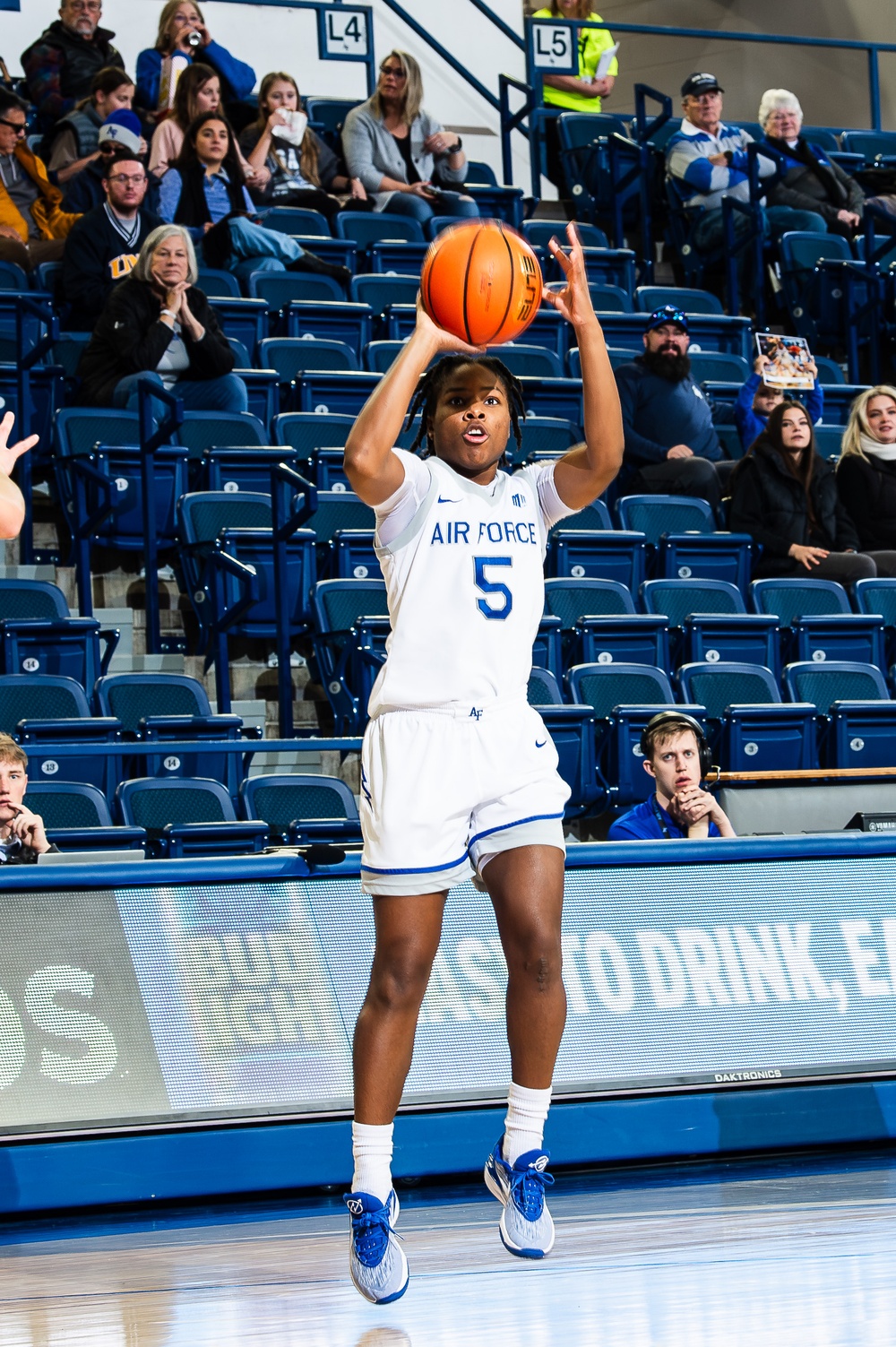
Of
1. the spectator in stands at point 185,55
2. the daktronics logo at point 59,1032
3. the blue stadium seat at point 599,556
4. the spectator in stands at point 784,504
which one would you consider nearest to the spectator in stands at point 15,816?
the daktronics logo at point 59,1032

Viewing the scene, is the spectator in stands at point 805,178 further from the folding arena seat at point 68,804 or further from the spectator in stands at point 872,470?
the folding arena seat at point 68,804

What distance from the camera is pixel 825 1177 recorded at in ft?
13.2

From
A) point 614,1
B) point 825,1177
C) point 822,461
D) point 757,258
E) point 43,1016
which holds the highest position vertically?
point 614,1

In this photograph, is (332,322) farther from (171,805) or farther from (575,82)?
(575,82)

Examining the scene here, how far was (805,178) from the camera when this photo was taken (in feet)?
41.5

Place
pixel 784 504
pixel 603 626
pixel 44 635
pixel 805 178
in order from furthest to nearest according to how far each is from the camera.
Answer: pixel 805 178 < pixel 784 504 < pixel 603 626 < pixel 44 635

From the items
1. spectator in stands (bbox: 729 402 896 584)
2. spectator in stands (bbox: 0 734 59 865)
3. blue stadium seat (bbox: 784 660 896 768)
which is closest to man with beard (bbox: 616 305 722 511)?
spectator in stands (bbox: 729 402 896 584)

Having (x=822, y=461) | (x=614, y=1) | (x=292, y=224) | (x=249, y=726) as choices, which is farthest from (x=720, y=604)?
(x=614, y=1)

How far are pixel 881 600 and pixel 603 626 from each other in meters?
1.80

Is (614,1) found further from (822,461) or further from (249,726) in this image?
(249,726)

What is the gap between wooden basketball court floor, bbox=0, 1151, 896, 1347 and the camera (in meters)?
2.74

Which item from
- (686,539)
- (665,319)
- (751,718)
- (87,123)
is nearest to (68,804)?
(751,718)

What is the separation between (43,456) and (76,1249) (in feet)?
17.8

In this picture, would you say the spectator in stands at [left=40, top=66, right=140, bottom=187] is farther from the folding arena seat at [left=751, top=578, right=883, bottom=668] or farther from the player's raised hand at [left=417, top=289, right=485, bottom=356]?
the player's raised hand at [left=417, top=289, right=485, bottom=356]
